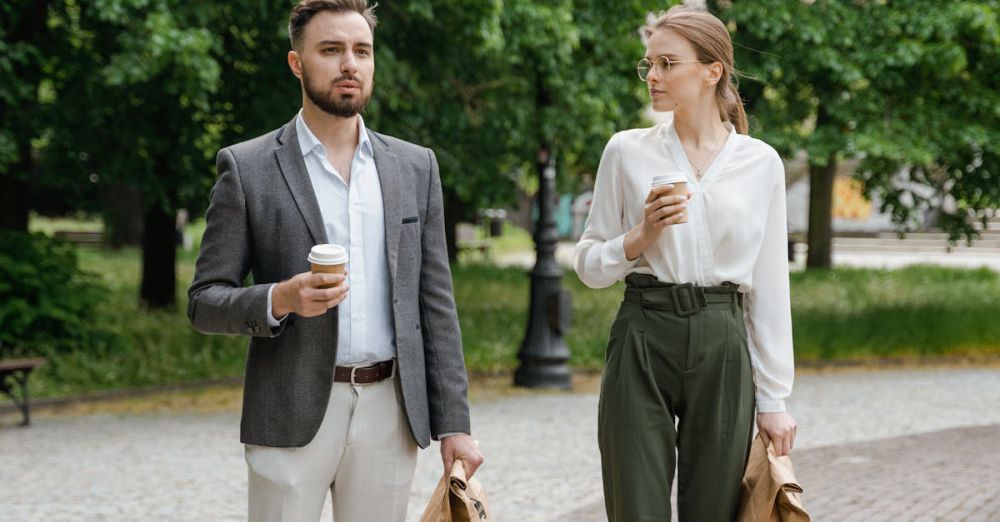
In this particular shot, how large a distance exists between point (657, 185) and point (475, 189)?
39.3ft

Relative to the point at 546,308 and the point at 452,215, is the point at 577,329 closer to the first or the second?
the point at 546,308

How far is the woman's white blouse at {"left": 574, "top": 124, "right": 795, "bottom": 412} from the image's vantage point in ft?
10.9

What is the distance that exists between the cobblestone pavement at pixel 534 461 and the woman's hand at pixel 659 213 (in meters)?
4.09

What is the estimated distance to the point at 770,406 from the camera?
3385 millimetres

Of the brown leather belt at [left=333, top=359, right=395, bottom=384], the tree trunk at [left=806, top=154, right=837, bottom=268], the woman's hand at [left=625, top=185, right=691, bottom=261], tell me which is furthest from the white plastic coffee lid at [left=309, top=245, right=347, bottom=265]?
the tree trunk at [left=806, top=154, right=837, bottom=268]

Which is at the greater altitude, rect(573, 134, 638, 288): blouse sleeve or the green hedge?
rect(573, 134, 638, 288): blouse sleeve

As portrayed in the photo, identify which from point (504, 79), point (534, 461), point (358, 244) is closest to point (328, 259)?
point (358, 244)

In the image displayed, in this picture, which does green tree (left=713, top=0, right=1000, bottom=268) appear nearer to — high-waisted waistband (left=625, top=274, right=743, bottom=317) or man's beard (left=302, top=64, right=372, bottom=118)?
high-waisted waistband (left=625, top=274, right=743, bottom=317)

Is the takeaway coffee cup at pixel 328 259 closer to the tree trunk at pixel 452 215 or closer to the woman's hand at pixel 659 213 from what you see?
the woman's hand at pixel 659 213

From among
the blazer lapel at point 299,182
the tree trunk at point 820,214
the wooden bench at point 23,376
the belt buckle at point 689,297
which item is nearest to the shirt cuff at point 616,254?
the belt buckle at point 689,297

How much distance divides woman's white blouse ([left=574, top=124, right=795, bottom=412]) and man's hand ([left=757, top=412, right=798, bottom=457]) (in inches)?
Result: 1.0

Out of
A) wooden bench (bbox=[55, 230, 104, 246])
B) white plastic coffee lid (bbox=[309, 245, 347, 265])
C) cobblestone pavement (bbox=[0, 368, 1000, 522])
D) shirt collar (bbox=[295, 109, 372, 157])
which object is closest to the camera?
white plastic coffee lid (bbox=[309, 245, 347, 265])

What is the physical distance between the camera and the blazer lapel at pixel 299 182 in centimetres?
293

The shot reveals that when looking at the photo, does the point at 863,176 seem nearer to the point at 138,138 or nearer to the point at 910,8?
the point at 910,8
